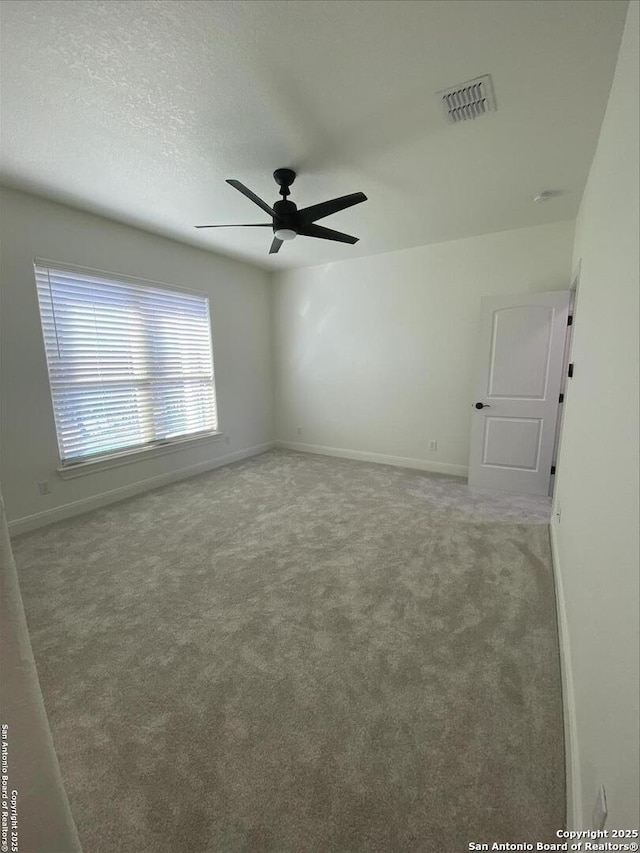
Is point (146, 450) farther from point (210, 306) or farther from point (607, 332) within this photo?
point (607, 332)

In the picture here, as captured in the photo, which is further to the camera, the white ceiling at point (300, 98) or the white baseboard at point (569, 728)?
the white ceiling at point (300, 98)

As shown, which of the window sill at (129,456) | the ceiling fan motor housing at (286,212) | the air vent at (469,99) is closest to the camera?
the air vent at (469,99)

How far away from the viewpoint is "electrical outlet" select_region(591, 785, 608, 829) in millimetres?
785

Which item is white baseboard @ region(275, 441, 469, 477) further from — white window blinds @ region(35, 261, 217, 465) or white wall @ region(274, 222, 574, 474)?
white window blinds @ region(35, 261, 217, 465)

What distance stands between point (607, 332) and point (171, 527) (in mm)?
3118

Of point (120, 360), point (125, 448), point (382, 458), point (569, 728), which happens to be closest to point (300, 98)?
point (120, 360)

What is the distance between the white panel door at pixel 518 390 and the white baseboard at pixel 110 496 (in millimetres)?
3174

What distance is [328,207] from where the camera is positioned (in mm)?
2199

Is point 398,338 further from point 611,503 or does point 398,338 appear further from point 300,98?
point 611,503

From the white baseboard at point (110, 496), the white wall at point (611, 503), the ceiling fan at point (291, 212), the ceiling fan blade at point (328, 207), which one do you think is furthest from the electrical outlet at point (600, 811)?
the white baseboard at point (110, 496)

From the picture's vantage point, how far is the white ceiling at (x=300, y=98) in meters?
1.32

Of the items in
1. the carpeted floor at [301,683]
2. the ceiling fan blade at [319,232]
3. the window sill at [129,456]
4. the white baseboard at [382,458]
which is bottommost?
the carpeted floor at [301,683]

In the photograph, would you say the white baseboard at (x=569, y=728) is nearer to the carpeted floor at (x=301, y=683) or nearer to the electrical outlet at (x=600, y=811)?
the carpeted floor at (x=301, y=683)

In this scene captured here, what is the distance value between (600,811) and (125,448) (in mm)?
3914
